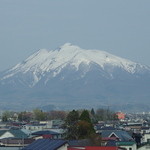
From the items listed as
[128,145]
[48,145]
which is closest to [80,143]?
[48,145]

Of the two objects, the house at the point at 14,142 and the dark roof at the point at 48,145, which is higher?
the house at the point at 14,142

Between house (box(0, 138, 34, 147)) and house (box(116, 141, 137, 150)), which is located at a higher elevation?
house (box(0, 138, 34, 147))

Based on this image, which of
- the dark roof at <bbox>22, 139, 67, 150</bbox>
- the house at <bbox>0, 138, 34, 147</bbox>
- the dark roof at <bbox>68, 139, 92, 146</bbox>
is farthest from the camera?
the house at <bbox>0, 138, 34, 147</bbox>

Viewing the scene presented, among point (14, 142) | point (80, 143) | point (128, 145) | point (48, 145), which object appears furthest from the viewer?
point (14, 142)

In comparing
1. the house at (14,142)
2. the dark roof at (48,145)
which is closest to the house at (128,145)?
the house at (14,142)

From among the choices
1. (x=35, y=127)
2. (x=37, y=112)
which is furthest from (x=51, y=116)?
(x=35, y=127)

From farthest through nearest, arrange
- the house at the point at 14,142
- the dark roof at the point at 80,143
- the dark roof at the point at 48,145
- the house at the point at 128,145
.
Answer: the house at the point at 14,142 < the house at the point at 128,145 < the dark roof at the point at 80,143 < the dark roof at the point at 48,145

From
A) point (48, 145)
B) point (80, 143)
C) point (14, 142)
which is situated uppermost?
point (14, 142)

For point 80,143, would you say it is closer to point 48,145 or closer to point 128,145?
point 48,145

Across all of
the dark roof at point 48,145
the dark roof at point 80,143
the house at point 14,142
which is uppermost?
the house at point 14,142

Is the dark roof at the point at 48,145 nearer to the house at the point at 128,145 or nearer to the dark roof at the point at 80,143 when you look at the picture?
the dark roof at the point at 80,143

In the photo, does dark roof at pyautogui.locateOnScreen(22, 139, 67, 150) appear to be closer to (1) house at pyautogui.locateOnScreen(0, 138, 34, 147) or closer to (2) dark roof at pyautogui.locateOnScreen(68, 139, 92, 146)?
(2) dark roof at pyautogui.locateOnScreen(68, 139, 92, 146)

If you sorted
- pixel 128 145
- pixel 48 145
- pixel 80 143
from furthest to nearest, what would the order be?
pixel 128 145 → pixel 80 143 → pixel 48 145

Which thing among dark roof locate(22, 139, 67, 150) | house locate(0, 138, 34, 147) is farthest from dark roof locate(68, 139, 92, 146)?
house locate(0, 138, 34, 147)
